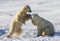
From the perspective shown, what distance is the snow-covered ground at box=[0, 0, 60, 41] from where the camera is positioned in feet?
20.4

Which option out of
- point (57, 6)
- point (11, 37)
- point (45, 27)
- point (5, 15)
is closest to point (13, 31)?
point (11, 37)

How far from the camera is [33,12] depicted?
26.8ft

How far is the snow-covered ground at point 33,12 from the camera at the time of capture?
6216mm

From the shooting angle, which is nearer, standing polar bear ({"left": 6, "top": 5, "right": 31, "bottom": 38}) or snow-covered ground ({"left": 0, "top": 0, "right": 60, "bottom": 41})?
snow-covered ground ({"left": 0, "top": 0, "right": 60, "bottom": 41})

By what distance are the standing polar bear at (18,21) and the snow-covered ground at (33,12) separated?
0.40 feet

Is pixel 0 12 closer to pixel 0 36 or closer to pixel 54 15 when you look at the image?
pixel 54 15

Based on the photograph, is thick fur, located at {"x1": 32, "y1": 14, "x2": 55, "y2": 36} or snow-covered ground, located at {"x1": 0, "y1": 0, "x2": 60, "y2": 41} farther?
thick fur, located at {"x1": 32, "y1": 14, "x2": 55, "y2": 36}

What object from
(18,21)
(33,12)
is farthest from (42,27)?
(33,12)

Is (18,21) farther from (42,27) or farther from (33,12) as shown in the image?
(33,12)

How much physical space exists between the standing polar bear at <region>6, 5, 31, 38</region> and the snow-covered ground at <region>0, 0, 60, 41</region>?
12cm

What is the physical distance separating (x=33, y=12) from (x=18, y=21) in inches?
70.3

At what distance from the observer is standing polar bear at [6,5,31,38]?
6.40 metres

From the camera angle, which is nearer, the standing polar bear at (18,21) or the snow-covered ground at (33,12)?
the snow-covered ground at (33,12)

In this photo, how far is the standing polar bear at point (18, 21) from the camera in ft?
21.0
